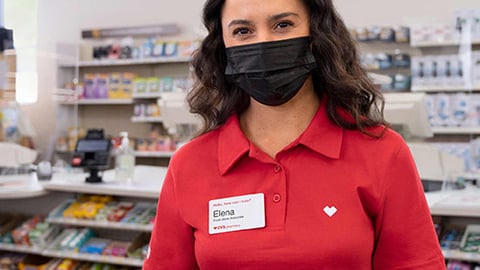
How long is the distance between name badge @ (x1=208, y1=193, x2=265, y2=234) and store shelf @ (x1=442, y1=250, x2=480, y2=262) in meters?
1.82

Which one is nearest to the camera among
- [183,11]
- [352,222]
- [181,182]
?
[352,222]

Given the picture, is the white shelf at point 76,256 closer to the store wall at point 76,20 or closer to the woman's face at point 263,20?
the woman's face at point 263,20

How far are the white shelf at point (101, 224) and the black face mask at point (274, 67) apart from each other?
227 centimetres

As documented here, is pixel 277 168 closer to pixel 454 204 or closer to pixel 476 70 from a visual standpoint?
pixel 454 204

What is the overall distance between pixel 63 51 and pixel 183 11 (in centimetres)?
193

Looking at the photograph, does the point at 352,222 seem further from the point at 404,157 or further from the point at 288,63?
the point at 288,63

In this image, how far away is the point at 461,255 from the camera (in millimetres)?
2613

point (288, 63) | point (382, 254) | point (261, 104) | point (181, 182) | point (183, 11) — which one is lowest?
point (382, 254)

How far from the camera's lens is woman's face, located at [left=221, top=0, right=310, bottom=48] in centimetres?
114

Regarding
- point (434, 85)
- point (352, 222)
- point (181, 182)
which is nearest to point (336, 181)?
point (352, 222)

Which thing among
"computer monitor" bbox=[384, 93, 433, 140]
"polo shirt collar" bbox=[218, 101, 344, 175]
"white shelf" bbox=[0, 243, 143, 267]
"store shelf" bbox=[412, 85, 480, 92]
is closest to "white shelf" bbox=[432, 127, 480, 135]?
"store shelf" bbox=[412, 85, 480, 92]

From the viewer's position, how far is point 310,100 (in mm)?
1278

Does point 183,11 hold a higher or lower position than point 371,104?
higher

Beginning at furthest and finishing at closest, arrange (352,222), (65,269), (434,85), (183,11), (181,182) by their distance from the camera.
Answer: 1. (183,11)
2. (434,85)
3. (65,269)
4. (181,182)
5. (352,222)
